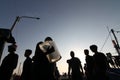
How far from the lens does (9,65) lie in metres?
5.07

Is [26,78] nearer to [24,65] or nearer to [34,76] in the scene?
[24,65]

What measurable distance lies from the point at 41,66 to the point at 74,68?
447 cm

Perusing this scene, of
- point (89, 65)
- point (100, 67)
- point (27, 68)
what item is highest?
point (27, 68)

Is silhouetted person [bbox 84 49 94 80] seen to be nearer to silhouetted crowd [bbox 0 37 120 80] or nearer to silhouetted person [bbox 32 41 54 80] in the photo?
silhouetted crowd [bbox 0 37 120 80]

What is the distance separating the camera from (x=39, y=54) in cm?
399

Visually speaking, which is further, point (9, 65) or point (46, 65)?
point (9, 65)

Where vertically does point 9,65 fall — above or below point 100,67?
above

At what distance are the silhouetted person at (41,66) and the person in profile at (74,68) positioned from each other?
4208mm

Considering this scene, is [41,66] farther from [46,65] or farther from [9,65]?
[9,65]

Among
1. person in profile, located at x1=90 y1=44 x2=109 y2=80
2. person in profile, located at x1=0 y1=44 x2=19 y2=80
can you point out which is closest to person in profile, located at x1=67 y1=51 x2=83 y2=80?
person in profile, located at x1=90 y1=44 x2=109 y2=80

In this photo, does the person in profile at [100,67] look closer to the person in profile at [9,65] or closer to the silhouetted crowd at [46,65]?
the silhouetted crowd at [46,65]

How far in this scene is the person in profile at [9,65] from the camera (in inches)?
190

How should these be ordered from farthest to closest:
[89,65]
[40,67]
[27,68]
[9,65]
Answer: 1. [89,65]
2. [27,68]
3. [9,65]
4. [40,67]

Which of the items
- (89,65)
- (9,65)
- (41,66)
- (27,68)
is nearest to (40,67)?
(41,66)
